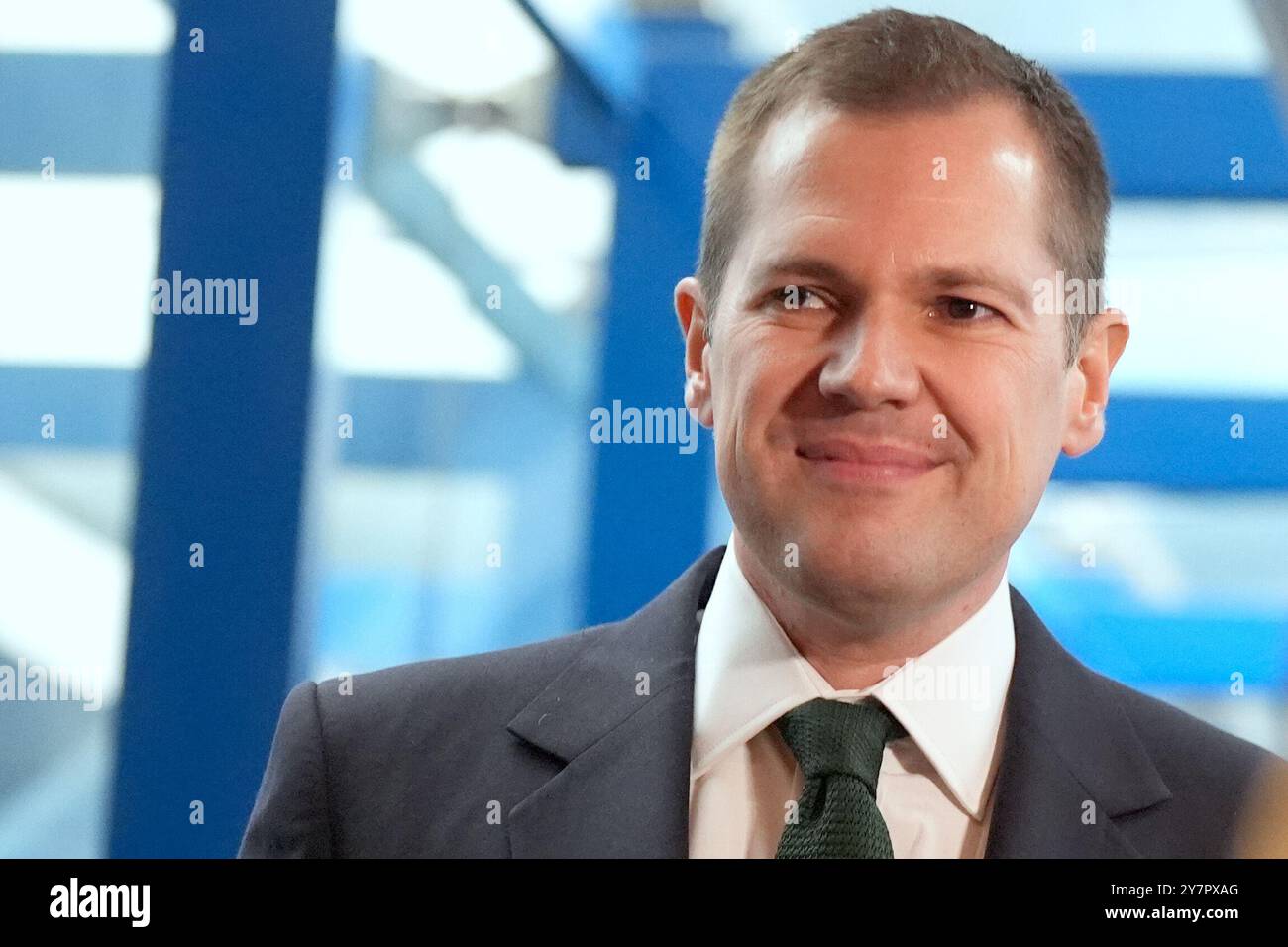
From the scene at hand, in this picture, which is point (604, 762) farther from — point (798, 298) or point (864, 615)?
point (798, 298)

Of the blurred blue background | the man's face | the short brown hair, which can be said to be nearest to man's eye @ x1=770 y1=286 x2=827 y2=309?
the man's face

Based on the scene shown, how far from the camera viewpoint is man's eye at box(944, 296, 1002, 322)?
139cm

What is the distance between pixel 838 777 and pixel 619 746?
223 mm

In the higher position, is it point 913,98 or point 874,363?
point 913,98

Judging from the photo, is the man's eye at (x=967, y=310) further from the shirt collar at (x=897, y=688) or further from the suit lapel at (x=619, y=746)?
the suit lapel at (x=619, y=746)

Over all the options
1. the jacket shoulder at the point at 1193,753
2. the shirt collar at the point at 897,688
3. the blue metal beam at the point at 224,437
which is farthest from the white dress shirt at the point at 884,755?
the blue metal beam at the point at 224,437

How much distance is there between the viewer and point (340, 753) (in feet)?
4.73

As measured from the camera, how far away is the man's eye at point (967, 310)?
139 cm

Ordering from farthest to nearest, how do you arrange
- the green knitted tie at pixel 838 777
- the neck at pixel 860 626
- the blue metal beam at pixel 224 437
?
1. the blue metal beam at pixel 224 437
2. the neck at pixel 860 626
3. the green knitted tie at pixel 838 777

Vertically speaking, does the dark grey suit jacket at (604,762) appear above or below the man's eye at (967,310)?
below

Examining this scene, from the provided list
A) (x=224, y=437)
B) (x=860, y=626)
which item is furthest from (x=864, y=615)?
(x=224, y=437)

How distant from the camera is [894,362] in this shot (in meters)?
1.37
